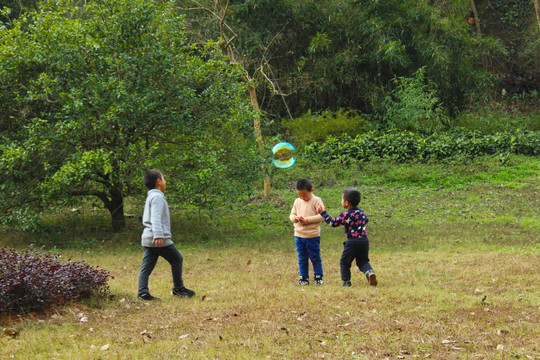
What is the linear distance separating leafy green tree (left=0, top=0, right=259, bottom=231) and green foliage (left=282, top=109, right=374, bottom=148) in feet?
33.5

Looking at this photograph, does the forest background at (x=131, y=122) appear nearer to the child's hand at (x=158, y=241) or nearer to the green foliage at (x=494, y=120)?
the green foliage at (x=494, y=120)

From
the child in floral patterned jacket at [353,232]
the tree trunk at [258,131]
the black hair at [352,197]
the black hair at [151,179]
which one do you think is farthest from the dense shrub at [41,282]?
the tree trunk at [258,131]

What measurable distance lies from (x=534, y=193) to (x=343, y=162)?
6947 mm

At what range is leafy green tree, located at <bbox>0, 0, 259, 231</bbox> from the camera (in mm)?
11734

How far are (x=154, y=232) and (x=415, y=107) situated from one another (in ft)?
59.2

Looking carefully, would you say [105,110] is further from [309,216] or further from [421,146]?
[421,146]

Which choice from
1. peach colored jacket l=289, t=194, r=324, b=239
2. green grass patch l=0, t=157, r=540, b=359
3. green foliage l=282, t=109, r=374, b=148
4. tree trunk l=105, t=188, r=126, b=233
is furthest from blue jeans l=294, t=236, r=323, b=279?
green foliage l=282, t=109, r=374, b=148

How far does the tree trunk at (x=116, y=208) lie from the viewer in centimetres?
1396

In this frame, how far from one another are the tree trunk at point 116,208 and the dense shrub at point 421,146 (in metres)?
9.71

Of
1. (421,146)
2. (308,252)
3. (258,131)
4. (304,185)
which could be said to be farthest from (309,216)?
(421,146)

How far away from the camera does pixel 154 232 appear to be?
24.0 feet

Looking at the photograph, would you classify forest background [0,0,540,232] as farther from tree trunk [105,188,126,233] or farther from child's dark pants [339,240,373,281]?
child's dark pants [339,240,373,281]

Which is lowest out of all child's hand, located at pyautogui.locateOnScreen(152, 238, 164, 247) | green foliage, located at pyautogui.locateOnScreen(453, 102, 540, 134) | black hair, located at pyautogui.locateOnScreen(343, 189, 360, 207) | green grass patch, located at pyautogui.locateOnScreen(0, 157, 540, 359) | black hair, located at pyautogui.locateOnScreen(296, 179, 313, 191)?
green grass patch, located at pyautogui.locateOnScreen(0, 157, 540, 359)

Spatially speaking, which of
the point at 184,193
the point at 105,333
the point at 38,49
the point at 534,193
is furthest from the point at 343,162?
the point at 105,333
